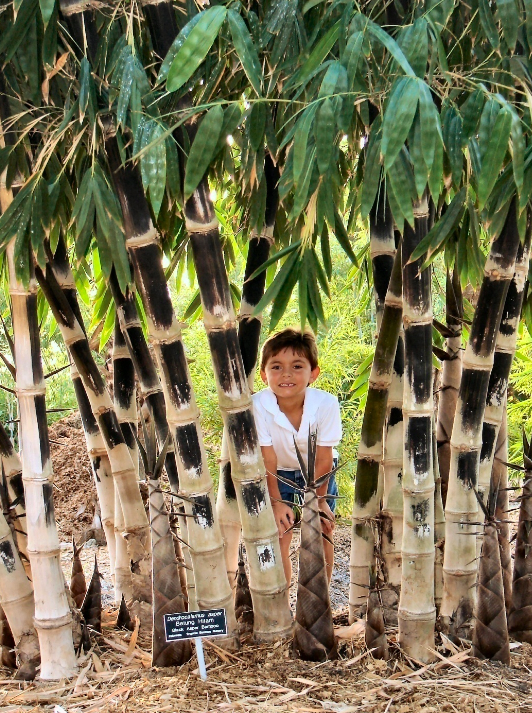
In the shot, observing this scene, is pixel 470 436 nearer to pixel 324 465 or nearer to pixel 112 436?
pixel 324 465

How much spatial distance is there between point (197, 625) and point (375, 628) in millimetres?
539

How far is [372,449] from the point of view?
2463 mm

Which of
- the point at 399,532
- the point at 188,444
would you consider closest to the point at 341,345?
the point at 399,532

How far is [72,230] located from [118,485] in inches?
34.9

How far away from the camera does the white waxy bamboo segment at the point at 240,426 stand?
7.02 ft

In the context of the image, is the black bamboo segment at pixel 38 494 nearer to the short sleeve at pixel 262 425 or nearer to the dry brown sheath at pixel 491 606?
the short sleeve at pixel 262 425

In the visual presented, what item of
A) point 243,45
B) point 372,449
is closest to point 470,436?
point 372,449

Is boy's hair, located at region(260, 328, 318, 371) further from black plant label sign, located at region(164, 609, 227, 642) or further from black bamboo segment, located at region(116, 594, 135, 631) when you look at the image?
black bamboo segment, located at region(116, 594, 135, 631)

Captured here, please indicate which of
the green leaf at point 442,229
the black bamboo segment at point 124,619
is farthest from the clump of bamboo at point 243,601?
the green leaf at point 442,229

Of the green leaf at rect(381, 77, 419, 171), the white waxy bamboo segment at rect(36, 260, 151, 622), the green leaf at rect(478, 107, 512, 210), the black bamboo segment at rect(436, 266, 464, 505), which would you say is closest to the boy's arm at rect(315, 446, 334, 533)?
the black bamboo segment at rect(436, 266, 464, 505)

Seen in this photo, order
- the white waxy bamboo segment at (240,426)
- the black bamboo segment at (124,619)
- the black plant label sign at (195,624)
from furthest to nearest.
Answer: the black bamboo segment at (124,619) < the white waxy bamboo segment at (240,426) < the black plant label sign at (195,624)

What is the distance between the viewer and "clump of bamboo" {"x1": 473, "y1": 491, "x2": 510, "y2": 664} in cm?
218

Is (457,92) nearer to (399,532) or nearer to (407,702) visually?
(399,532)

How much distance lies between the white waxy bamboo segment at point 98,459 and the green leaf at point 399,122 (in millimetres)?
1534
